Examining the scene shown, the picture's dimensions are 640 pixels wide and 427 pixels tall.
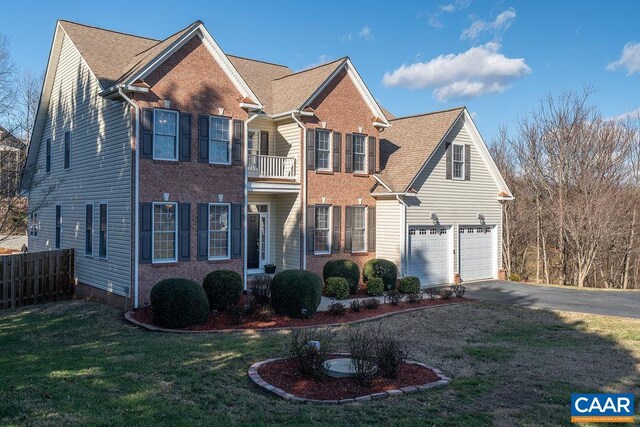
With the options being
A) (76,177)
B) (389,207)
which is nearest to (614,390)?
(389,207)

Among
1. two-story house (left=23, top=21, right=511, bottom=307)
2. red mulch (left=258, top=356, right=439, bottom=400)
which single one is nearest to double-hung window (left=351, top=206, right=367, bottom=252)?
two-story house (left=23, top=21, right=511, bottom=307)

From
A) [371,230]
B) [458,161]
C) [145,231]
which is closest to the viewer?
[145,231]

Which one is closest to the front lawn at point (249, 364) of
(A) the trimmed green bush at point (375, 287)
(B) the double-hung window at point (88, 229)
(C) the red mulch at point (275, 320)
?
(C) the red mulch at point (275, 320)

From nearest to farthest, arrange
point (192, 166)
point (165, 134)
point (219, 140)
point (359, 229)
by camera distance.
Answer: point (165, 134)
point (192, 166)
point (219, 140)
point (359, 229)

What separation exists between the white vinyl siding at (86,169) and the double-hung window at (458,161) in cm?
1430

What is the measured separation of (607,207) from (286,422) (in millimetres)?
27180

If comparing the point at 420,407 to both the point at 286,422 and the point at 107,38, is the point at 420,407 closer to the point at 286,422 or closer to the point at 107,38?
the point at 286,422

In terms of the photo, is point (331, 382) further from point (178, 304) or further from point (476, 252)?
point (476, 252)

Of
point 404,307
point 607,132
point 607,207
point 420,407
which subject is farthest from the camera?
point 607,132

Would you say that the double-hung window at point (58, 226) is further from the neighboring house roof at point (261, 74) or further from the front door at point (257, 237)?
the neighboring house roof at point (261, 74)

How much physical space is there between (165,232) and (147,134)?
312 centimetres

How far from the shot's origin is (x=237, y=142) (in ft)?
58.9

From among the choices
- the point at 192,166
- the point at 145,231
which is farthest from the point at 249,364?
the point at 192,166

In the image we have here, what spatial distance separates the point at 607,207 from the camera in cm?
2822
